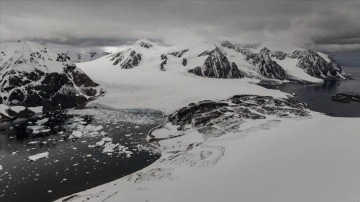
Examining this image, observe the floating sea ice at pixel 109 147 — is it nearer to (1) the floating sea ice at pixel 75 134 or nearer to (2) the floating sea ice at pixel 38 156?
(1) the floating sea ice at pixel 75 134

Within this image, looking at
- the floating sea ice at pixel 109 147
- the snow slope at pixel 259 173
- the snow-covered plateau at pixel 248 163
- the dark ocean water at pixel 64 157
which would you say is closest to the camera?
the snow slope at pixel 259 173

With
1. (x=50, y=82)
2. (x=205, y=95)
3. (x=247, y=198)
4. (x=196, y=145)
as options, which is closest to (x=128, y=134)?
(x=196, y=145)

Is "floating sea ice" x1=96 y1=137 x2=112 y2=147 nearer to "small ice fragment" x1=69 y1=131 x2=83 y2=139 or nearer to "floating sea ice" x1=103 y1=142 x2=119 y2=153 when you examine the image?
"floating sea ice" x1=103 y1=142 x2=119 y2=153

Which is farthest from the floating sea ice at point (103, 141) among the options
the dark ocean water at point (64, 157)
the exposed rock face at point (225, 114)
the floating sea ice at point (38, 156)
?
the exposed rock face at point (225, 114)

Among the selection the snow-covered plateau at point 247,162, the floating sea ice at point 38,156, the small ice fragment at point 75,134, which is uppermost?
the snow-covered plateau at point 247,162

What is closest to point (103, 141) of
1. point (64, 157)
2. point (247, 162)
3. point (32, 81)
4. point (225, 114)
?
point (64, 157)

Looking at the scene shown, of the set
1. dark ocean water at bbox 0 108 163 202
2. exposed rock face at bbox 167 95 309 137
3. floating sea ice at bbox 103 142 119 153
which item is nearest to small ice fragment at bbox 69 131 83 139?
dark ocean water at bbox 0 108 163 202

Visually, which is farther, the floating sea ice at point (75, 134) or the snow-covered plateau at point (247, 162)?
the floating sea ice at point (75, 134)
